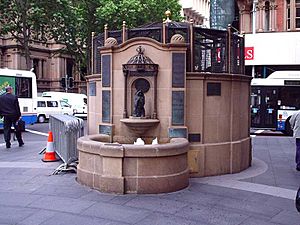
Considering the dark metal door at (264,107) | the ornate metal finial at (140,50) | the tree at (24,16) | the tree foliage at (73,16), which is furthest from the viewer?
the tree at (24,16)

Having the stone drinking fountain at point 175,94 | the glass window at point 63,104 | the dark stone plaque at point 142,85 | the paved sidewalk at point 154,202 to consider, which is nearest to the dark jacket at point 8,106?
the paved sidewalk at point 154,202

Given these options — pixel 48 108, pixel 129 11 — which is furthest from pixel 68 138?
pixel 48 108

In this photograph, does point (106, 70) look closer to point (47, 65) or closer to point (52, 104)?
point (52, 104)

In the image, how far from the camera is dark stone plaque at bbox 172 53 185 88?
920 cm

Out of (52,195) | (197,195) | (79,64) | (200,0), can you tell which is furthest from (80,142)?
(200,0)

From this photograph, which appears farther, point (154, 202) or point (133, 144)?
point (133, 144)

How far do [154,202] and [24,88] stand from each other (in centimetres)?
1735

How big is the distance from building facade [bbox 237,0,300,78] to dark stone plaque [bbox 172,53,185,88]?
23.3 metres

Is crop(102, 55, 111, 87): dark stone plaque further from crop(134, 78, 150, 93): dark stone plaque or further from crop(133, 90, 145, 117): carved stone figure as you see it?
crop(133, 90, 145, 117): carved stone figure

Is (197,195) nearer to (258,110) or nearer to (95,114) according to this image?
(95,114)

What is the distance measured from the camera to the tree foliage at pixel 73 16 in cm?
3136

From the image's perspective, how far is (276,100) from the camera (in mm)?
21438

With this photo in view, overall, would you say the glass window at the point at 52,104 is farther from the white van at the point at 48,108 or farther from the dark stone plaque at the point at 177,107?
the dark stone plaque at the point at 177,107

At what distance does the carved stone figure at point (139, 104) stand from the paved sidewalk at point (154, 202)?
1.85 metres
